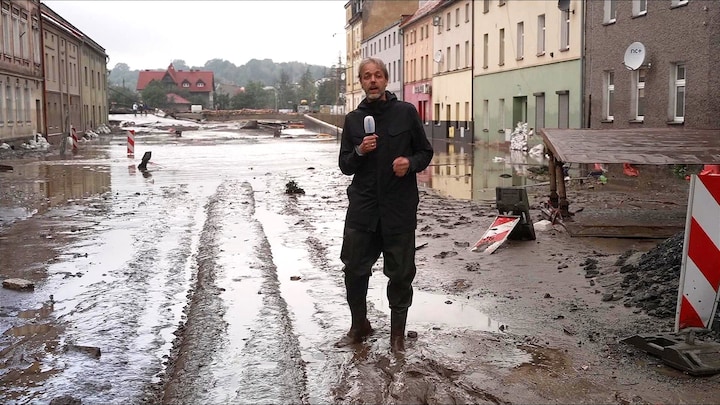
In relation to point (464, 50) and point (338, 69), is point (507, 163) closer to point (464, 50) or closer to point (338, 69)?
point (464, 50)

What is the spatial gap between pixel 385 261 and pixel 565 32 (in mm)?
28031

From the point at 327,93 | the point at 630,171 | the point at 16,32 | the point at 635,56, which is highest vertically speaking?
the point at 327,93

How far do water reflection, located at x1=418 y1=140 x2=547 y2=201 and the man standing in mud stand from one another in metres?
11.0

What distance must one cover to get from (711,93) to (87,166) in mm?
19103

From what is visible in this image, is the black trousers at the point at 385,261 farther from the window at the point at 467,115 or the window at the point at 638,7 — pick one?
the window at the point at 467,115

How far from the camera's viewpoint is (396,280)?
19.1 feet

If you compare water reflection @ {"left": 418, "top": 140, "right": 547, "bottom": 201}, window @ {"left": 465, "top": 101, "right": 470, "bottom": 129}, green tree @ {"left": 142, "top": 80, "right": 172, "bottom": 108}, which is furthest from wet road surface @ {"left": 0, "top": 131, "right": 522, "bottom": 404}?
green tree @ {"left": 142, "top": 80, "right": 172, "bottom": 108}

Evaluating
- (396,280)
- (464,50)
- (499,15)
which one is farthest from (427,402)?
(464,50)

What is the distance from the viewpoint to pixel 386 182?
5.70 meters

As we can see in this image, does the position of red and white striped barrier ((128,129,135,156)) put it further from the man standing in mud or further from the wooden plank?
the man standing in mud

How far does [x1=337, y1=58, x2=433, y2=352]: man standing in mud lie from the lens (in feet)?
18.6

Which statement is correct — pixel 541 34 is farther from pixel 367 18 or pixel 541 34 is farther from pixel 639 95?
pixel 367 18

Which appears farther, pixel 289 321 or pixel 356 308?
pixel 289 321


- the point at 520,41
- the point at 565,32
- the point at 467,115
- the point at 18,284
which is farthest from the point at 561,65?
the point at 18,284
